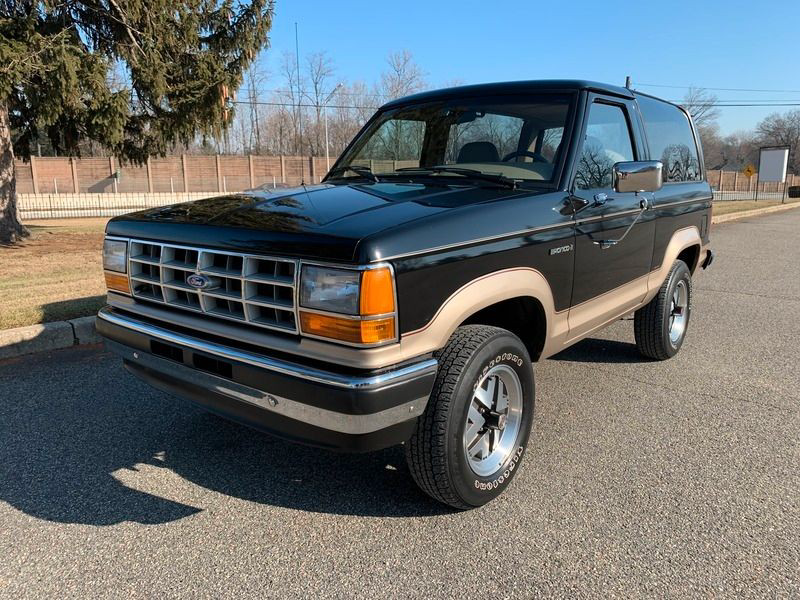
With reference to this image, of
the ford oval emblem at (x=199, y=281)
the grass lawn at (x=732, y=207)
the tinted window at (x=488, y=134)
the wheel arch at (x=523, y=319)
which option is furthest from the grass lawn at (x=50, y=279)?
the grass lawn at (x=732, y=207)

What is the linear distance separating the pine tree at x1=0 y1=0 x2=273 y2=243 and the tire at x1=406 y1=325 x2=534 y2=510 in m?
9.80

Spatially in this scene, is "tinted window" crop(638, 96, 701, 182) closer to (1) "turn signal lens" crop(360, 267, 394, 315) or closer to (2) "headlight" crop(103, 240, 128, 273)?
(1) "turn signal lens" crop(360, 267, 394, 315)

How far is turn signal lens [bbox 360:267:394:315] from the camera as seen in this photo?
217 cm

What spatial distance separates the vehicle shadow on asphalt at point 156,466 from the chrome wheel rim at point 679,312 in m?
2.91

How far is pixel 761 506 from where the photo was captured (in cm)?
280

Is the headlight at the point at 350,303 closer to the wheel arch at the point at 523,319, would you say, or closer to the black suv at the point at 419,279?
the black suv at the point at 419,279

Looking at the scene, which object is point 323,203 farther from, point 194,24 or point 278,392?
point 194,24

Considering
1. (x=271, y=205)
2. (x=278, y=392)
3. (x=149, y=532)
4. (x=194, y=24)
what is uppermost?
(x=194, y=24)

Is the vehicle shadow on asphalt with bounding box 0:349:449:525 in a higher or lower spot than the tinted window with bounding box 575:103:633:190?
lower

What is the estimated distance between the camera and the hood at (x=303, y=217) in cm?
231

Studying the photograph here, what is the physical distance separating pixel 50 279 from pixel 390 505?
657cm

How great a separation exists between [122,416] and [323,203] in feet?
6.88

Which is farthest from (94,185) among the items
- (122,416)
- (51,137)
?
A: (122,416)

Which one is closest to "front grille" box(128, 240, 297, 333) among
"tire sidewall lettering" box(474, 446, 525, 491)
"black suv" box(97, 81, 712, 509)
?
"black suv" box(97, 81, 712, 509)
